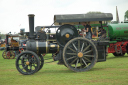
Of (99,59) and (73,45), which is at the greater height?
(73,45)

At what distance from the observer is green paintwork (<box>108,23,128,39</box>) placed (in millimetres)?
16270

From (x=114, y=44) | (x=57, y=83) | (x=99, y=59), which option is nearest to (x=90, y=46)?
(x=99, y=59)

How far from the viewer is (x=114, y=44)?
16.0 m

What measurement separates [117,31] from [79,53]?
28.1 feet

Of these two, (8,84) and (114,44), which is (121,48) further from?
(8,84)

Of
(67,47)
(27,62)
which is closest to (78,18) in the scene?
(67,47)

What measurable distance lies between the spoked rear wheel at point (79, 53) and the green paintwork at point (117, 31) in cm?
801

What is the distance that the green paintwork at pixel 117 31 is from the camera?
16270 mm

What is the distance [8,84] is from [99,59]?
3.94 m

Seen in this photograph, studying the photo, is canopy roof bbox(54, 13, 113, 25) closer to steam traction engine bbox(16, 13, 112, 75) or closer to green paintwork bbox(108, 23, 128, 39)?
steam traction engine bbox(16, 13, 112, 75)

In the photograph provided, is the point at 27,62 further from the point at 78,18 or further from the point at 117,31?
the point at 117,31

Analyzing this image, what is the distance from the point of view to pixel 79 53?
8.53 meters

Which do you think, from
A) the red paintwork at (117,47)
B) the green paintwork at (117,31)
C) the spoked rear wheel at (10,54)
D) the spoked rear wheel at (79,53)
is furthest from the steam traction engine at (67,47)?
the spoked rear wheel at (10,54)

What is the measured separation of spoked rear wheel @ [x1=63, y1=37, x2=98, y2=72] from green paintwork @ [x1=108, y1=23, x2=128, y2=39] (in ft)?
26.3
